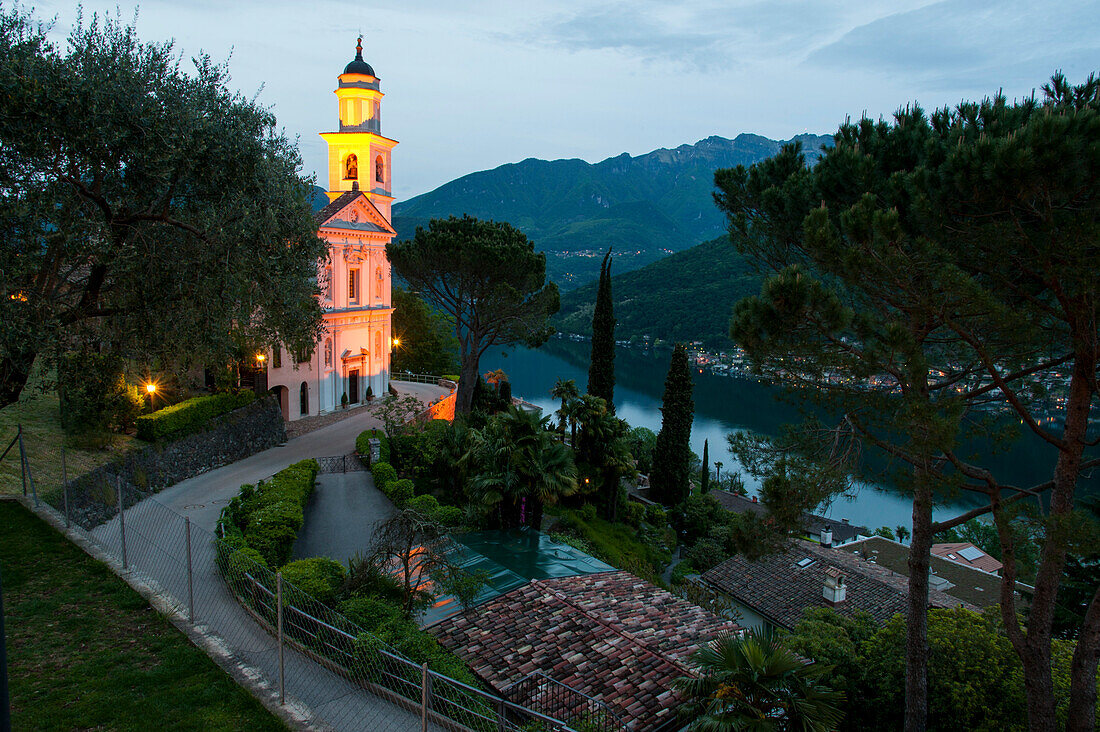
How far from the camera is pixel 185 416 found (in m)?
17.5

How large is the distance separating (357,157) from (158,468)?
65.2ft

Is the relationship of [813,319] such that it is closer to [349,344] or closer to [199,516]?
[199,516]

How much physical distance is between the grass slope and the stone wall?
68.6m

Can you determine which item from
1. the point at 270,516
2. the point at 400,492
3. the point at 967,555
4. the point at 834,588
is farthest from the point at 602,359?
the point at 967,555

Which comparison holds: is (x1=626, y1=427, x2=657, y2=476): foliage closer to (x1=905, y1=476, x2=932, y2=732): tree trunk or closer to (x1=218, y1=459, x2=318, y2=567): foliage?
(x1=218, y1=459, x2=318, y2=567): foliage

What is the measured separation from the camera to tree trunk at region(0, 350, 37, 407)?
29.1 feet

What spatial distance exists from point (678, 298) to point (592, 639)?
9390 centimetres

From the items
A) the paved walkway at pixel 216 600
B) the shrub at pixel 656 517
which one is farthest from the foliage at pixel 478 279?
the paved walkway at pixel 216 600

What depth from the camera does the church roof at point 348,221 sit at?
26742 millimetres

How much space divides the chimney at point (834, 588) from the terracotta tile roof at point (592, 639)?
728cm

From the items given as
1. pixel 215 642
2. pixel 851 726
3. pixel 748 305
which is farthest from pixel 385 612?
pixel 851 726

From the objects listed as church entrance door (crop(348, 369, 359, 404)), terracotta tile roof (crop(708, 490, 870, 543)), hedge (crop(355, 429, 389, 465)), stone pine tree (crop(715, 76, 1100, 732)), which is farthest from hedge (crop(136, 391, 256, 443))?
terracotta tile roof (crop(708, 490, 870, 543))

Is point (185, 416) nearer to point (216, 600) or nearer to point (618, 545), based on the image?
point (216, 600)

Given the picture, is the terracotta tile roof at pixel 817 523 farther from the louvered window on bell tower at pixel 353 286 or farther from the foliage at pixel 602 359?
the louvered window on bell tower at pixel 353 286
